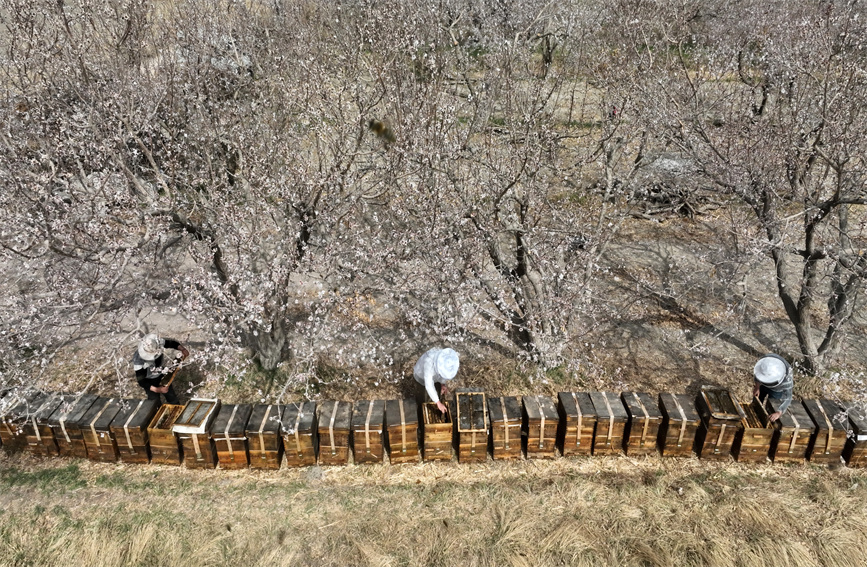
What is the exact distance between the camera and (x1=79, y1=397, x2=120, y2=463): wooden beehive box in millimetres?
8323

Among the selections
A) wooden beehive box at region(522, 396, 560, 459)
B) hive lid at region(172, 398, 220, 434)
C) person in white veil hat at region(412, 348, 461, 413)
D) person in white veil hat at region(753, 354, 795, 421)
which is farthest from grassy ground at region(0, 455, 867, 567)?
person in white veil hat at region(412, 348, 461, 413)

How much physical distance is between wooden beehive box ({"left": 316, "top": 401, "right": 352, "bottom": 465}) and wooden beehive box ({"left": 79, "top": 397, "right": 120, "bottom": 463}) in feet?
10.6

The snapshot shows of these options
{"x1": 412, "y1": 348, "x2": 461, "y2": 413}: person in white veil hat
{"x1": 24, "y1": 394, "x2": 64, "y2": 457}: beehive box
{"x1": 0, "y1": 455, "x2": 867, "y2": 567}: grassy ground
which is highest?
{"x1": 412, "y1": 348, "x2": 461, "y2": 413}: person in white veil hat

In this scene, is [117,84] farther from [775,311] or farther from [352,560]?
[775,311]

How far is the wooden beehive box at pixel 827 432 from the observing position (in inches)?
328

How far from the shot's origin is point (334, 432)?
8.38 metres

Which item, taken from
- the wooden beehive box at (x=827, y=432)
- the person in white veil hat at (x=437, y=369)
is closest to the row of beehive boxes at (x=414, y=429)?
the wooden beehive box at (x=827, y=432)

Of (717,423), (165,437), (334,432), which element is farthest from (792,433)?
(165,437)

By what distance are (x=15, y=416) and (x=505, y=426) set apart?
7.71 m

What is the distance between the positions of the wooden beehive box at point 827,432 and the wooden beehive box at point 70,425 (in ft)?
37.9

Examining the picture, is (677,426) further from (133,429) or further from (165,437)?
(133,429)

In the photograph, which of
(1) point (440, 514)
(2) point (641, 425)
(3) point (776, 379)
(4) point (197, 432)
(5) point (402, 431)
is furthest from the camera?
(2) point (641, 425)

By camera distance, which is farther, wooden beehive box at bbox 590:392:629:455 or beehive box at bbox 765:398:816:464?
wooden beehive box at bbox 590:392:629:455

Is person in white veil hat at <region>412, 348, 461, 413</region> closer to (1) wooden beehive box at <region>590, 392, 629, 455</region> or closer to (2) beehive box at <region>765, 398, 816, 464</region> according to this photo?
(1) wooden beehive box at <region>590, 392, 629, 455</region>
